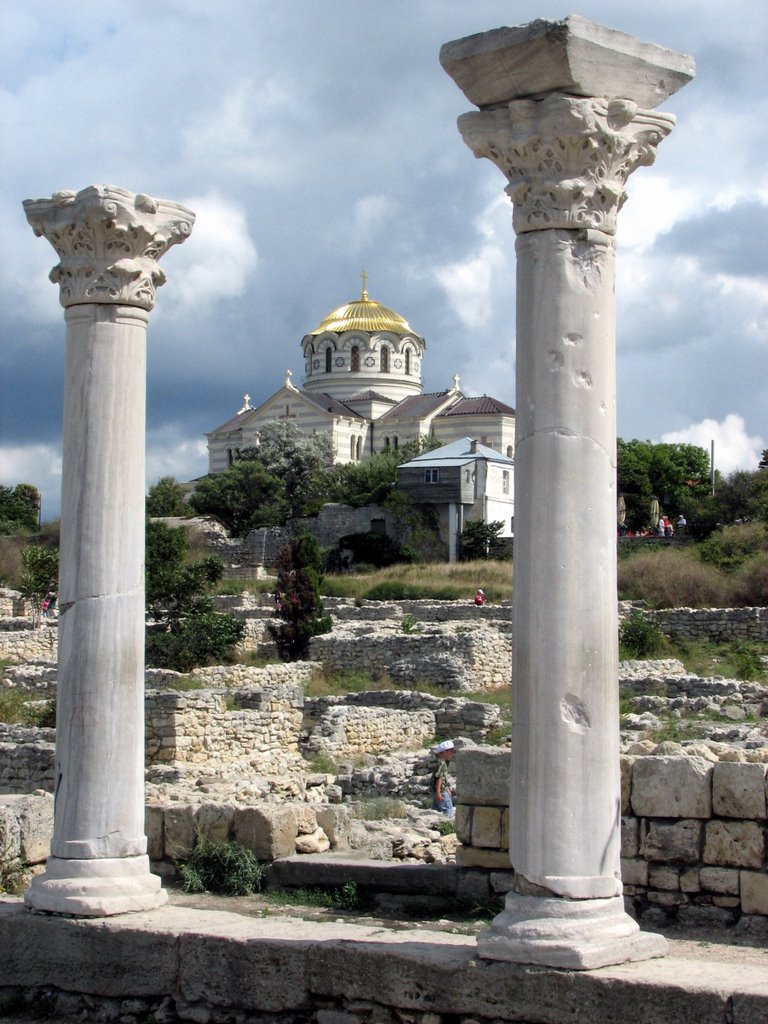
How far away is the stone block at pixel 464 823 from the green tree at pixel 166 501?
199 ft

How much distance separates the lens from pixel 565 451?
7.29 metres

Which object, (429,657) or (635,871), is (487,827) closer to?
(635,871)

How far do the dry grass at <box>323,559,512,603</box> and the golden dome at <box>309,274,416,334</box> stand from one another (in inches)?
1678

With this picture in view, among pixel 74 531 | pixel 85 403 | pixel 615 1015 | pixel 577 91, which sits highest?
pixel 577 91

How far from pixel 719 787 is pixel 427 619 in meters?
30.0

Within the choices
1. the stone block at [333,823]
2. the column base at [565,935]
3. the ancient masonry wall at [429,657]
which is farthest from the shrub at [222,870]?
the ancient masonry wall at [429,657]

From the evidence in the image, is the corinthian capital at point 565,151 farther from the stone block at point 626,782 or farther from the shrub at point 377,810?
the shrub at point 377,810

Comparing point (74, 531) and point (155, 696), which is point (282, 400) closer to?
point (155, 696)

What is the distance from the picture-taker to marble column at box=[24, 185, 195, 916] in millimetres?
8984

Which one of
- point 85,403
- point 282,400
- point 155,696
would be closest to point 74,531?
point 85,403

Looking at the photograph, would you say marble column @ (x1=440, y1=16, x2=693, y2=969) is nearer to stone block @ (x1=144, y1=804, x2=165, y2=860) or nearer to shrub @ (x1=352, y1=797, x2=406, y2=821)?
stone block @ (x1=144, y1=804, x2=165, y2=860)

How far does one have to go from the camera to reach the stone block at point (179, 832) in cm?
1096

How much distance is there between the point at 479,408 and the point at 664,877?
76.3m

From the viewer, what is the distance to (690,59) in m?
7.65
